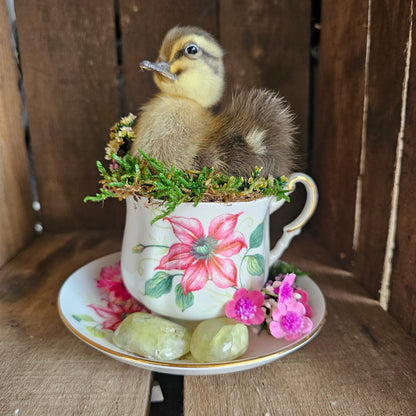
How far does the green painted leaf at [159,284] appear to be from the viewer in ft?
1.38

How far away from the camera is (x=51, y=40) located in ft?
2.18

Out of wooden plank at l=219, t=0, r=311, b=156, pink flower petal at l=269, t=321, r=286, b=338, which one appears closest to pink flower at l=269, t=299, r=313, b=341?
pink flower petal at l=269, t=321, r=286, b=338

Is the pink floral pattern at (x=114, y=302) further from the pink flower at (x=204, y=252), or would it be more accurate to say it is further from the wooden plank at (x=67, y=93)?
the wooden plank at (x=67, y=93)

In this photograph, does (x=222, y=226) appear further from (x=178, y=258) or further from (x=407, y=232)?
(x=407, y=232)

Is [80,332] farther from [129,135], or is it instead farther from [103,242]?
[103,242]

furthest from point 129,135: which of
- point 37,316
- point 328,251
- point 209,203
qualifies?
point 328,251

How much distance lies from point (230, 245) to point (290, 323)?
0.34ft

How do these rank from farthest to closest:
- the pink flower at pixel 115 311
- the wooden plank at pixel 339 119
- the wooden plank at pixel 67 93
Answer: the wooden plank at pixel 67 93
the wooden plank at pixel 339 119
the pink flower at pixel 115 311

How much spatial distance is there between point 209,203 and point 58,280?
0.33 metres

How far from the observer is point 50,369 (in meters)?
0.38

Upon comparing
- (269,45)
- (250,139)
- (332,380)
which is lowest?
(332,380)

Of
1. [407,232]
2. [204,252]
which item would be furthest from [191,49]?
[407,232]

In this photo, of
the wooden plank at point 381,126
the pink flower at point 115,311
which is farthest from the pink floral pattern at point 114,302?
the wooden plank at point 381,126

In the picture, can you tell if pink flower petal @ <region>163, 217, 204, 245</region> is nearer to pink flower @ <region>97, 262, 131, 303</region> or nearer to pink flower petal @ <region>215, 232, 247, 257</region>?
pink flower petal @ <region>215, 232, 247, 257</region>
